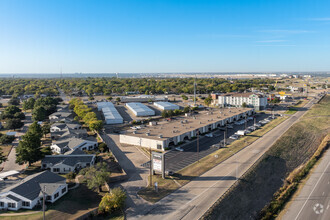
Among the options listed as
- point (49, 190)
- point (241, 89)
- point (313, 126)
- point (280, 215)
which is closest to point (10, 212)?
point (49, 190)

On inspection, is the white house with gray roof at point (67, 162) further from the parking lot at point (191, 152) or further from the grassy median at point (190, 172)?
the parking lot at point (191, 152)

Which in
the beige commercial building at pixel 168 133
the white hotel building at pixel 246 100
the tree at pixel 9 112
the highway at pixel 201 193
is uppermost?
the white hotel building at pixel 246 100

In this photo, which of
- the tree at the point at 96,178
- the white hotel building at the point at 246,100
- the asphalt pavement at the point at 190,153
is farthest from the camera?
the white hotel building at the point at 246,100

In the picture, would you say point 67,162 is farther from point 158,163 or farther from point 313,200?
point 313,200

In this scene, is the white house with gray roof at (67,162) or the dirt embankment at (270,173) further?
the white house with gray roof at (67,162)

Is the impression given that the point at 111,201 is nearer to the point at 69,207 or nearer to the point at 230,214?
the point at 69,207

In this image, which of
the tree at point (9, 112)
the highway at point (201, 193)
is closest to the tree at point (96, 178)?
the highway at point (201, 193)

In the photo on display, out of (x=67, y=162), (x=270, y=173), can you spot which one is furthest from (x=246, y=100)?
(x=67, y=162)
